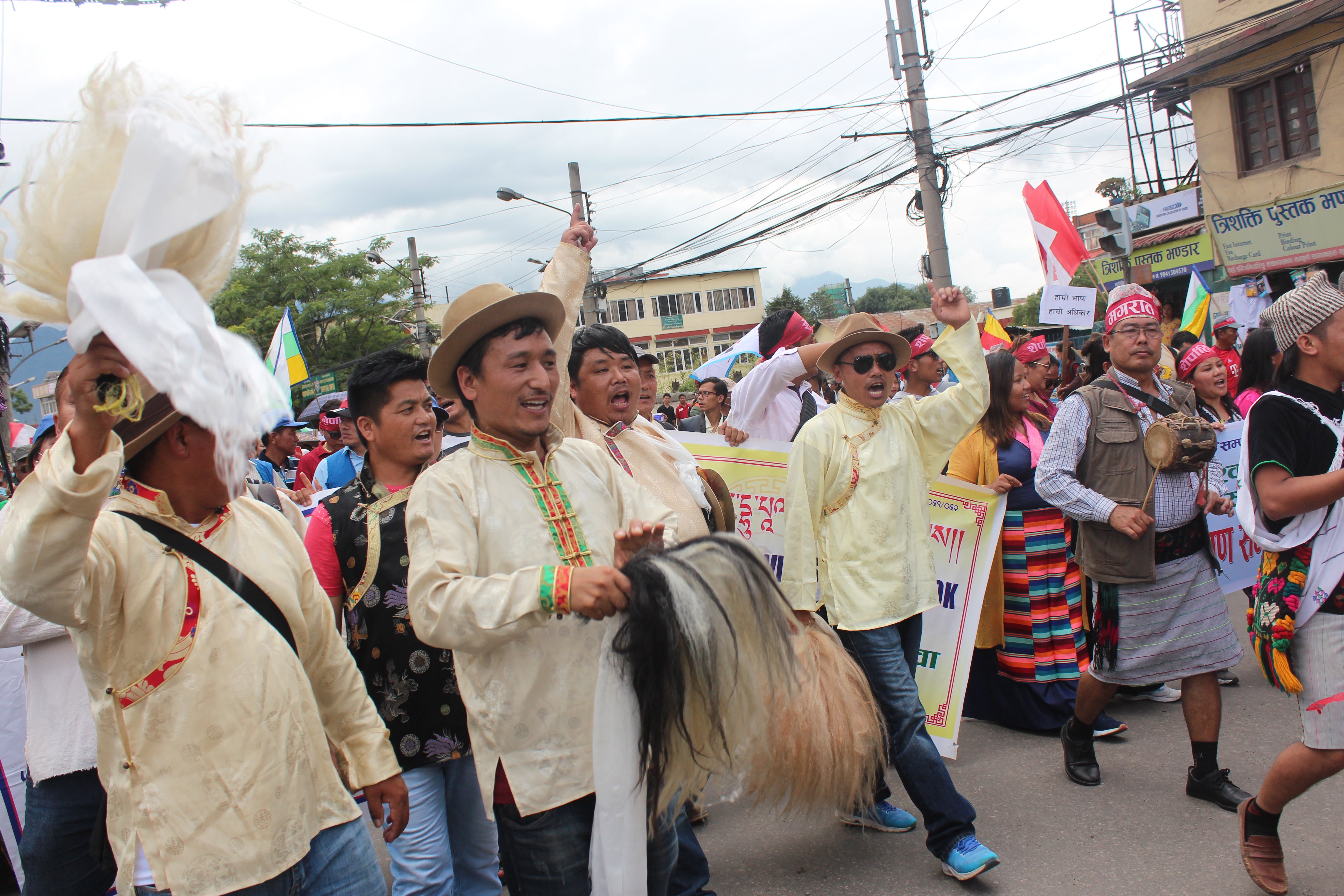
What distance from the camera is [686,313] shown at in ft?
225

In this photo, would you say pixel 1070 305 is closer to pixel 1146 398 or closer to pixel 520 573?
pixel 1146 398

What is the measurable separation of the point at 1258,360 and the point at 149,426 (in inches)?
193

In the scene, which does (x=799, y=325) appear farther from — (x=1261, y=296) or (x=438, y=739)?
(x=1261, y=296)

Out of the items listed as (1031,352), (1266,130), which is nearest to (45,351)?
(1031,352)

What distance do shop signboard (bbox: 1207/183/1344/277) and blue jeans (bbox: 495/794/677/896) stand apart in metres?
20.1

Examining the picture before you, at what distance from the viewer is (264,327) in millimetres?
29203

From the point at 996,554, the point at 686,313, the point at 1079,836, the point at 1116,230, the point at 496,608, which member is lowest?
the point at 1079,836

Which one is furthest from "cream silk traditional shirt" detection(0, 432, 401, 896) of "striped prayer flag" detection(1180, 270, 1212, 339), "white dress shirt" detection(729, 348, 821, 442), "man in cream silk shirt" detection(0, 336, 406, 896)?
"striped prayer flag" detection(1180, 270, 1212, 339)

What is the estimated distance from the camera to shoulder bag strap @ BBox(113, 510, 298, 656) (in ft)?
6.40

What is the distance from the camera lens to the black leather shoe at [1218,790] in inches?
146

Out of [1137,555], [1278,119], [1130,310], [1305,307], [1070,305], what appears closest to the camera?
[1305,307]

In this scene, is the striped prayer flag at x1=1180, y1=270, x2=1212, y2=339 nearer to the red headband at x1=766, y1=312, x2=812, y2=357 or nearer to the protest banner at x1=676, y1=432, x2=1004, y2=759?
the protest banner at x1=676, y1=432, x2=1004, y2=759

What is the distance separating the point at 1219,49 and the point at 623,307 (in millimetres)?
52411

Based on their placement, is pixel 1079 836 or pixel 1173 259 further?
pixel 1173 259
